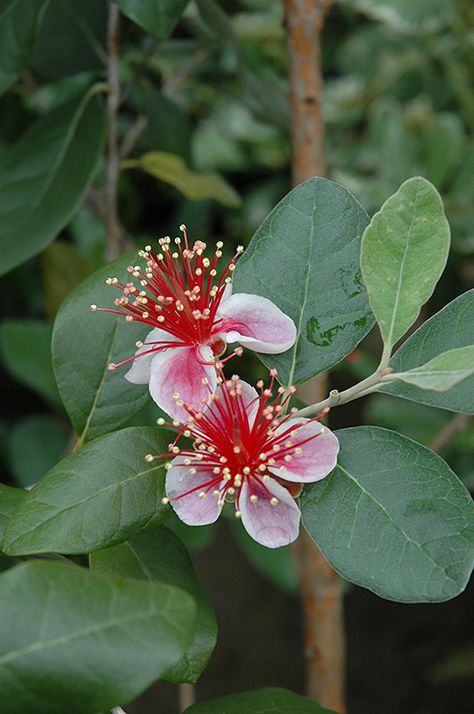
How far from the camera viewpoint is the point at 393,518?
648mm

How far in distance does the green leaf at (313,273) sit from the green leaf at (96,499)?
0.14m

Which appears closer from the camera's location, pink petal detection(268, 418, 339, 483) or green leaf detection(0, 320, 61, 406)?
pink petal detection(268, 418, 339, 483)

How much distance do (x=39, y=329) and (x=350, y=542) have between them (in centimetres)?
85

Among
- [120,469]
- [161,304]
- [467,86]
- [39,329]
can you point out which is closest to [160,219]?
[39,329]

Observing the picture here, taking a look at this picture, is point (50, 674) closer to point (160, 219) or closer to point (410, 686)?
point (160, 219)

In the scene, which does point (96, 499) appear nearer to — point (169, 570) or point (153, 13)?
point (169, 570)

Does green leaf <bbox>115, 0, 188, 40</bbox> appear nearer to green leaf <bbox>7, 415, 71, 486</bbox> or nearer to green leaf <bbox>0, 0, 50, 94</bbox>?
green leaf <bbox>0, 0, 50, 94</bbox>

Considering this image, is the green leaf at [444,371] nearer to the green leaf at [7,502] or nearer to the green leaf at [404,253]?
the green leaf at [404,253]

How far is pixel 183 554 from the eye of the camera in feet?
2.53

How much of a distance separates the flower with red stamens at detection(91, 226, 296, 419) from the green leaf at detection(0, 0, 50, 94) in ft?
1.23

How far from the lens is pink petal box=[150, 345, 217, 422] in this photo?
2.28 feet

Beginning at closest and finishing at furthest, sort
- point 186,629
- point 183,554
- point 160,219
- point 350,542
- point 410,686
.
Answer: point 186,629 → point 350,542 → point 183,554 → point 160,219 → point 410,686

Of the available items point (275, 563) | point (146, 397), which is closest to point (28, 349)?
point (275, 563)

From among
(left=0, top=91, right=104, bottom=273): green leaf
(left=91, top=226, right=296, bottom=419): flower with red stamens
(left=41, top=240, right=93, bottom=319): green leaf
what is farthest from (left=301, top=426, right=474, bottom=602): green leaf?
(left=41, top=240, right=93, bottom=319): green leaf
